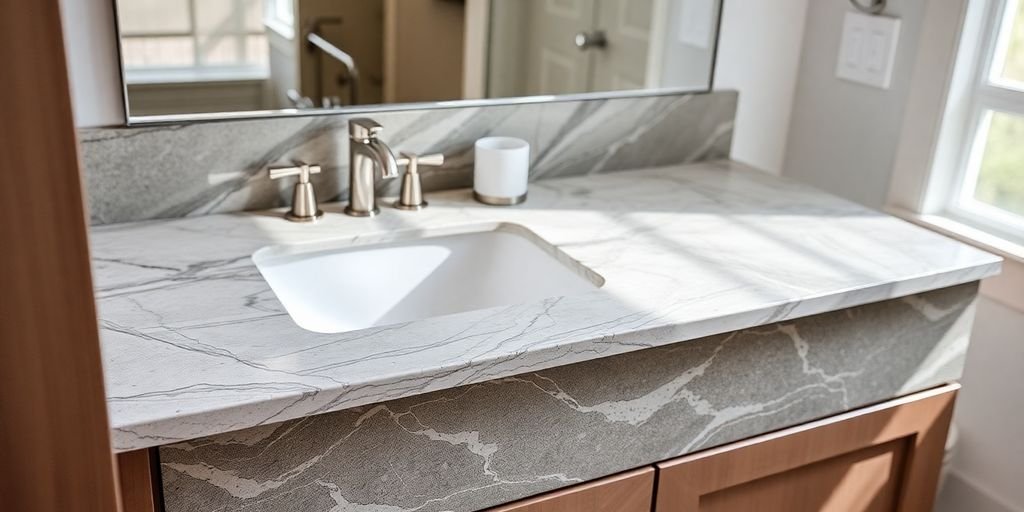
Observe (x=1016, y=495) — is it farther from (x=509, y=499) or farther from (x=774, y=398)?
(x=509, y=499)

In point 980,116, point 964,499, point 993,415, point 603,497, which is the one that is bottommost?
point 964,499

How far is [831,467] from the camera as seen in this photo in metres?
1.43

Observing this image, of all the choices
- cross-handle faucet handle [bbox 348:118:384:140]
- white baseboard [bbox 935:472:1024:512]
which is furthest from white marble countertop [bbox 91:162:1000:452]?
white baseboard [bbox 935:472:1024:512]

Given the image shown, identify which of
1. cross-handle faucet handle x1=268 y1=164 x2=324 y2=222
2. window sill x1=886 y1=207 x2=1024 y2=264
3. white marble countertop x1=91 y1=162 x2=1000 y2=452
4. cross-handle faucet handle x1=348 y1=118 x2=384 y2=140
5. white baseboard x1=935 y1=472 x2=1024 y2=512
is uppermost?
cross-handle faucet handle x1=348 y1=118 x2=384 y2=140

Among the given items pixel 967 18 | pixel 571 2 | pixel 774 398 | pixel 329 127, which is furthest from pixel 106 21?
pixel 967 18

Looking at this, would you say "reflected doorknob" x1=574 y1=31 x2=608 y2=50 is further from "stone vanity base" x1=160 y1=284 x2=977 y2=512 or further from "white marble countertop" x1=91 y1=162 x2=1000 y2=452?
"stone vanity base" x1=160 y1=284 x2=977 y2=512

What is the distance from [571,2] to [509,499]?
876 millimetres

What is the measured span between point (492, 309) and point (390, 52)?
1.76ft

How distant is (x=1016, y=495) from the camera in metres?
1.82

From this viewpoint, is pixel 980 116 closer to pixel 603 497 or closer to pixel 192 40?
pixel 603 497

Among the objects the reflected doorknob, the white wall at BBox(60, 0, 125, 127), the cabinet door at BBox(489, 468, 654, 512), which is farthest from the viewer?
the reflected doorknob

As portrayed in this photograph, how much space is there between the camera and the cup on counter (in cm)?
154

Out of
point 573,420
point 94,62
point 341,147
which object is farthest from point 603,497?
point 94,62

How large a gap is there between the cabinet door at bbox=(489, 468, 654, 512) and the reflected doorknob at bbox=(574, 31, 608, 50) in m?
0.77
